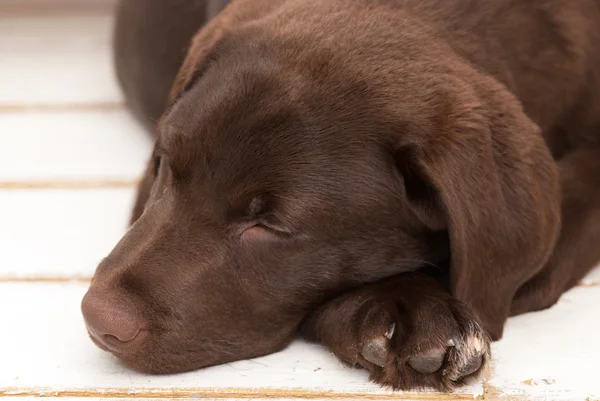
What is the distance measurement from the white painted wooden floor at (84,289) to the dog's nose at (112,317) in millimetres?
136

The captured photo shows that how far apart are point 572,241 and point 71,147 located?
1.87 meters

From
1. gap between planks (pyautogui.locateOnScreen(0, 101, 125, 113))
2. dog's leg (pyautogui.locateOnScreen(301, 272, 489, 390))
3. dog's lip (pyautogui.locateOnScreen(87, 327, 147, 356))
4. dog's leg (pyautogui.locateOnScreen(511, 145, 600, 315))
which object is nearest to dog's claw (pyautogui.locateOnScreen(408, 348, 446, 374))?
dog's leg (pyautogui.locateOnScreen(301, 272, 489, 390))

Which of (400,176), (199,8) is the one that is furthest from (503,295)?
(199,8)

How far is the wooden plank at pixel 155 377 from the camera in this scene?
210 centimetres

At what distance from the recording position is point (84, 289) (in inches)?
102

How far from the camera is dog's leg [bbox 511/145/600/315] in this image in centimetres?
238

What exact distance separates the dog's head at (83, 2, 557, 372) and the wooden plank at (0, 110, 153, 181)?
3.87 ft

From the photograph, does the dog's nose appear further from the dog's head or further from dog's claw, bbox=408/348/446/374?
dog's claw, bbox=408/348/446/374

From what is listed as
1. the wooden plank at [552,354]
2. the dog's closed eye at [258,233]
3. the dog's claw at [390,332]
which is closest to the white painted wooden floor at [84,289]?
the wooden plank at [552,354]

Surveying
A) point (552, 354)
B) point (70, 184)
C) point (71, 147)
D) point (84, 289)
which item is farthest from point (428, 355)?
point (71, 147)

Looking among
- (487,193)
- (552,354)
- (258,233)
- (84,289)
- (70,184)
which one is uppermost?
(487,193)

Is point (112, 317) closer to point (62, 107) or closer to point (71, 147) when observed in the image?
point (71, 147)

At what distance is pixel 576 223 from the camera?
2488 millimetres

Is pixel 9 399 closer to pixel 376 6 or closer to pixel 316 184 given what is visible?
pixel 316 184
